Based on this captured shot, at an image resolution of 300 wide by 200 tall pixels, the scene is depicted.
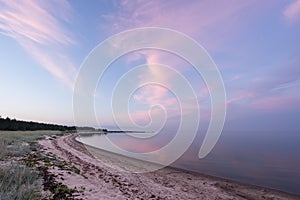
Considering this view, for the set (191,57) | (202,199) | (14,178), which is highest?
(191,57)

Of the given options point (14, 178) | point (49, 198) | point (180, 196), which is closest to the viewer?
point (49, 198)

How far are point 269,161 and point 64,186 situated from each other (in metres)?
25.0

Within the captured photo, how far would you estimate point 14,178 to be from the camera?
6215 millimetres

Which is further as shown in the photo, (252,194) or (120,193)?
(252,194)

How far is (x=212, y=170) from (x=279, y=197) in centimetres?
805

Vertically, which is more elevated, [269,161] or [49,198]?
[269,161]

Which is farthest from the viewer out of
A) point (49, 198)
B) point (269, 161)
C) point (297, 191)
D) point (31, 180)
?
point (269, 161)

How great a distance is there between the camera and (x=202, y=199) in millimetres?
9297

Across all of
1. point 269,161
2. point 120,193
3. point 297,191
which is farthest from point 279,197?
point 269,161

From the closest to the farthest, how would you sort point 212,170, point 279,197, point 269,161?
point 279,197 < point 212,170 < point 269,161

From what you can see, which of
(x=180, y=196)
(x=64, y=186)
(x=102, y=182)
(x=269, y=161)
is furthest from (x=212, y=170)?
(x=64, y=186)

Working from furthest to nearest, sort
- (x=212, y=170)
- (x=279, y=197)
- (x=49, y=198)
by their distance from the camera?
1. (x=212, y=170)
2. (x=279, y=197)
3. (x=49, y=198)

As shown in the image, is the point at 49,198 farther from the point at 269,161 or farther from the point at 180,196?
the point at 269,161

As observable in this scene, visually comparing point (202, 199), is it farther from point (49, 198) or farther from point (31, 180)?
point (31, 180)
